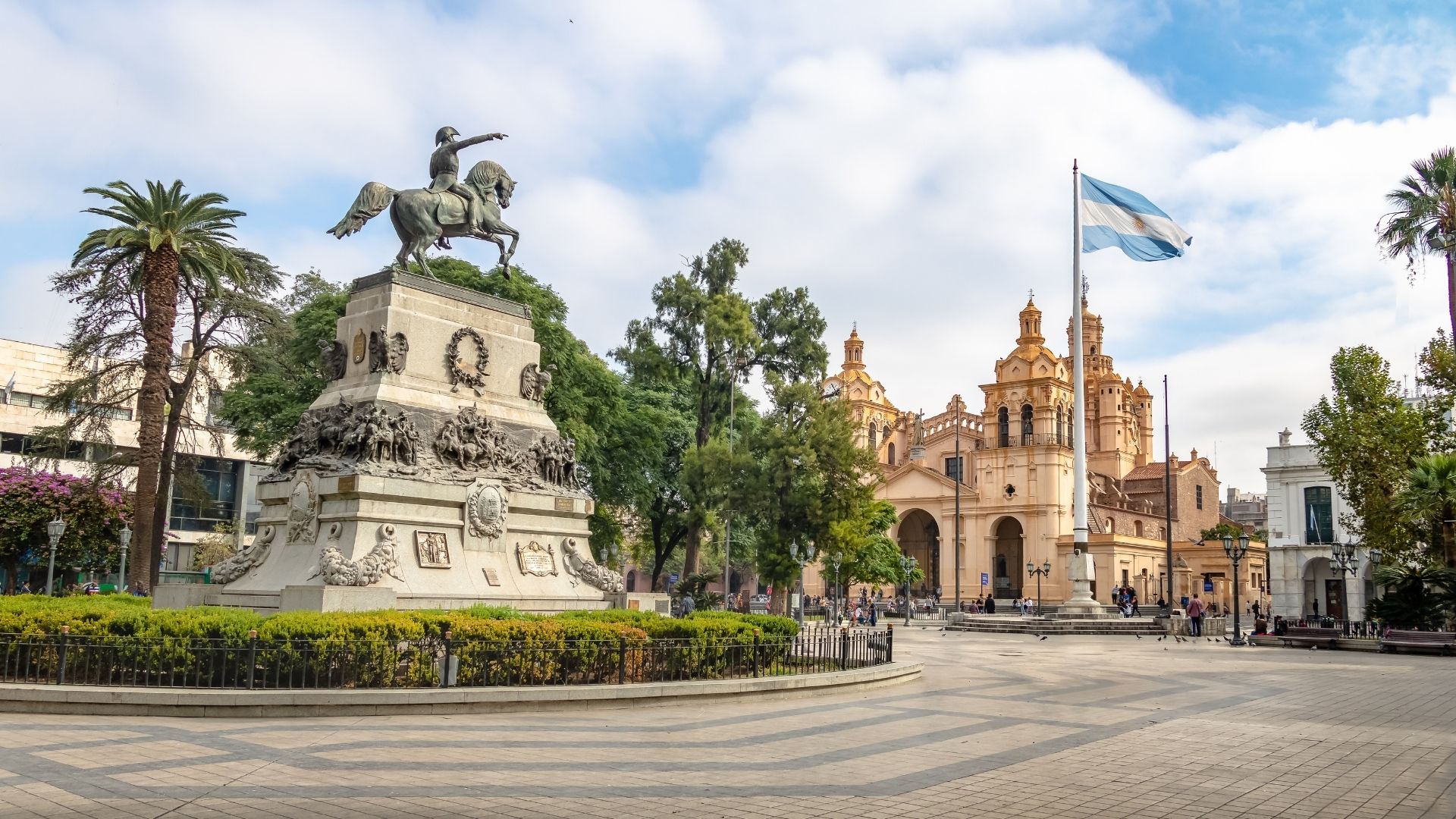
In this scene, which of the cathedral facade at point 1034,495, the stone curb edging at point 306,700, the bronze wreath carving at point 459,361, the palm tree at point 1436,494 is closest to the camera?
the stone curb edging at point 306,700

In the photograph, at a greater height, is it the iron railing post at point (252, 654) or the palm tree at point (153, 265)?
the palm tree at point (153, 265)

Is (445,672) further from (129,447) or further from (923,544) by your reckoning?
(923,544)

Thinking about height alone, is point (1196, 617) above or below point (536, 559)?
below

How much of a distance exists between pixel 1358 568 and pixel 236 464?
2250 inches

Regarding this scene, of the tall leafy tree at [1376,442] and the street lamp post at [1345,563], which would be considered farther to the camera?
the street lamp post at [1345,563]

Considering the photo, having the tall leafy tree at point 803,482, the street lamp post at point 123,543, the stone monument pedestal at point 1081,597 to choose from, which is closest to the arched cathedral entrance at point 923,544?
the stone monument pedestal at point 1081,597

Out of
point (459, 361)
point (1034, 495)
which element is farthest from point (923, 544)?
point (459, 361)

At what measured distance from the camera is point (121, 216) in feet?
98.3

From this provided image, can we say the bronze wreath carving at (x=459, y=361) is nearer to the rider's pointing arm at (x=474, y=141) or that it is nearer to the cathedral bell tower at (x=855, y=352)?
the rider's pointing arm at (x=474, y=141)

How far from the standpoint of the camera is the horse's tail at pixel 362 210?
19.4 m

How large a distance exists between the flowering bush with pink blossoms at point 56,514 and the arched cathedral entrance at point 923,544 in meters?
54.9

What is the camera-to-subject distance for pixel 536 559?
61.5 ft

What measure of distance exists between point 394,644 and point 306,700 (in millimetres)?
1178

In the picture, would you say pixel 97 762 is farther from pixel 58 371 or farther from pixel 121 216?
pixel 58 371
